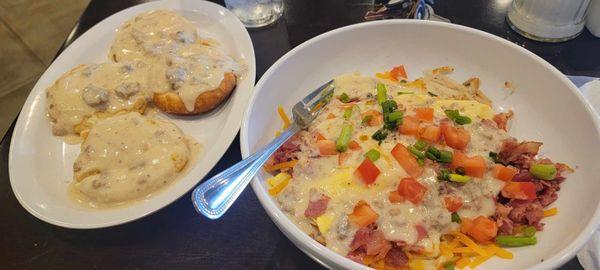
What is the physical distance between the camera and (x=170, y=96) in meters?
1.97

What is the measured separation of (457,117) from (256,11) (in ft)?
4.70

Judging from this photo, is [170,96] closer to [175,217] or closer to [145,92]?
[145,92]

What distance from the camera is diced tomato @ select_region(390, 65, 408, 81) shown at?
182 centimetres

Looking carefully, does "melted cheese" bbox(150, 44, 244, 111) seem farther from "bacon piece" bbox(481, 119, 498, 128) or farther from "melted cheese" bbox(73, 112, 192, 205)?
"bacon piece" bbox(481, 119, 498, 128)

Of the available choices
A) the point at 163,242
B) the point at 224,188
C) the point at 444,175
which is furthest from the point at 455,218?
the point at 163,242

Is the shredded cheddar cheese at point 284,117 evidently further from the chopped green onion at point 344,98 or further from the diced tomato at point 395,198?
the diced tomato at point 395,198

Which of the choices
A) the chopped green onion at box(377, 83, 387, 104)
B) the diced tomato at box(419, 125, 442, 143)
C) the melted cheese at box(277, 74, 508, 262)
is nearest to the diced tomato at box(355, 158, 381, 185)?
the melted cheese at box(277, 74, 508, 262)

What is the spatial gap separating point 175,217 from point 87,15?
177 cm

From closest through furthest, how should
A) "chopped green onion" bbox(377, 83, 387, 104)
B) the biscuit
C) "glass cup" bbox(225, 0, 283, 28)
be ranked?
"chopped green onion" bbox(377, 83, 387, 104), the biscuit, "glass cup" bbox(225, 0, 283, 28)

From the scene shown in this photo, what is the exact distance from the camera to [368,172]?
1.30 metres

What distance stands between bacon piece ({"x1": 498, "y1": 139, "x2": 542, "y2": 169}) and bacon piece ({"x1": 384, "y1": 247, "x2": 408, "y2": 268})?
0.49 metres

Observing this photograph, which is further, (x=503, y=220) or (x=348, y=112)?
(x=348, y=112)

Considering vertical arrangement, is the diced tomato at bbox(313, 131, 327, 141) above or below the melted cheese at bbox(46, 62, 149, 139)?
above

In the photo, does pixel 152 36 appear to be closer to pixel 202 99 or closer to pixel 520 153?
pixel 202 99
